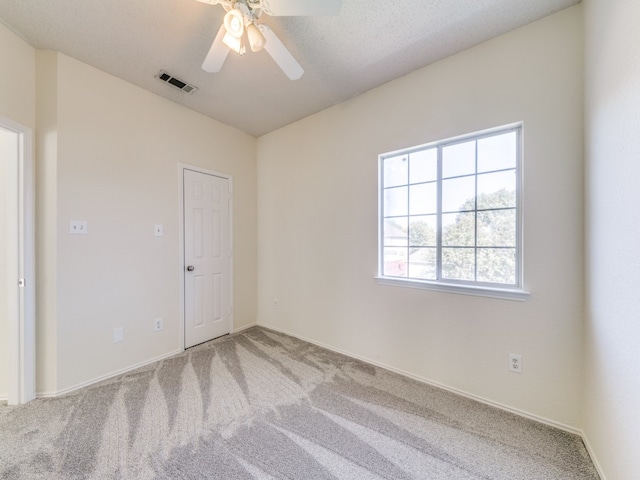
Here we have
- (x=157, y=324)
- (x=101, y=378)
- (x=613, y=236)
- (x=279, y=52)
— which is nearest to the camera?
(x=613, y=236)

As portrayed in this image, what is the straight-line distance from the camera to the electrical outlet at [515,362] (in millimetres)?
1731

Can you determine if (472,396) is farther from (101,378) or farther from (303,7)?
(101,378)

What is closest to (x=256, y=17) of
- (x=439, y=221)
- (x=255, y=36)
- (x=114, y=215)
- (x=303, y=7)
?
(x=255, y=36)

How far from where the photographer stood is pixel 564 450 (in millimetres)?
1455

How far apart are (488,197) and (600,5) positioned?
3.61 ft

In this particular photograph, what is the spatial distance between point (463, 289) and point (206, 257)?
271cm

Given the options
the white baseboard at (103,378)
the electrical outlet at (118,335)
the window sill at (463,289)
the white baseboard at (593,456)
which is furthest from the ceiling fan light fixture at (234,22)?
the white baseboard at (593,456)

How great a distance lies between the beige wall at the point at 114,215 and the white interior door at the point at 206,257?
132 millimetres

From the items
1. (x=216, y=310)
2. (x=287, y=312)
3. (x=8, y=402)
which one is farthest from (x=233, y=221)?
(x=8, y=402)

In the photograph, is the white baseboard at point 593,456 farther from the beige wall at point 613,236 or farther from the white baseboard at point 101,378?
the white baseboard at point 101,378

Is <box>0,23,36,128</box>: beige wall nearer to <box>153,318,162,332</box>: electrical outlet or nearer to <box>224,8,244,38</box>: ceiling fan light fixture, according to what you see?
<box>224,8,244,38</box>: ceiling fan light fixture

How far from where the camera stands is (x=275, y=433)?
159 centimetres

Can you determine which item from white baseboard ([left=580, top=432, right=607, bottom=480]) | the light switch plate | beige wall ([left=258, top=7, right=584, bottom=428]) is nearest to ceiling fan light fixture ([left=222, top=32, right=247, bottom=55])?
beige wall ([left=258, top=7, right=584, bottom=428])

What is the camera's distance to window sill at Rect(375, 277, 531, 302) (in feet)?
5.70
